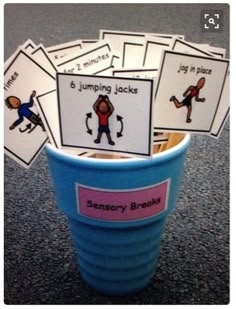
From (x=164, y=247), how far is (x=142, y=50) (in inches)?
15.3

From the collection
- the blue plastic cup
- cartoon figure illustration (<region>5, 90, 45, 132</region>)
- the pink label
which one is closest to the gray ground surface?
the blue plastic cup

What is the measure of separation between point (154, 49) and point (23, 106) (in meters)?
0.21

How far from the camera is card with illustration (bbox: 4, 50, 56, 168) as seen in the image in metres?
0.61

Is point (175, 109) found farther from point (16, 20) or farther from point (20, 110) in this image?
point (16, 20)

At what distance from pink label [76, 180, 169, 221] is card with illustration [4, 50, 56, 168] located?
10 cm

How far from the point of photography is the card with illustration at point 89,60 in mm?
631

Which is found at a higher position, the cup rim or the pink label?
the cup rim

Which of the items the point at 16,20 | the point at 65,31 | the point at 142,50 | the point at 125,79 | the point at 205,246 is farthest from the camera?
the point at 16,20

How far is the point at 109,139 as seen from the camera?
0.57m

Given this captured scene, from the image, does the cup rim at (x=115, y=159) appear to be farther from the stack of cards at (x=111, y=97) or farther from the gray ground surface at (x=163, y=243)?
the gray ground surface at (x=163, y=243)

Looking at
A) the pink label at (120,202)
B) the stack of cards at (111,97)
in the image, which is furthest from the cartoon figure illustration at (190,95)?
the pink label at (120,202)

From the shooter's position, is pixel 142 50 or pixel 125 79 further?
pixel 142 50

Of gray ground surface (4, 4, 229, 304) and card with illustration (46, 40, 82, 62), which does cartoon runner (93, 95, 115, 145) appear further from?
gray ground surface (4, 4, 229, 304)

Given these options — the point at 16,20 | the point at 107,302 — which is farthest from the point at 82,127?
the point at 16,20
